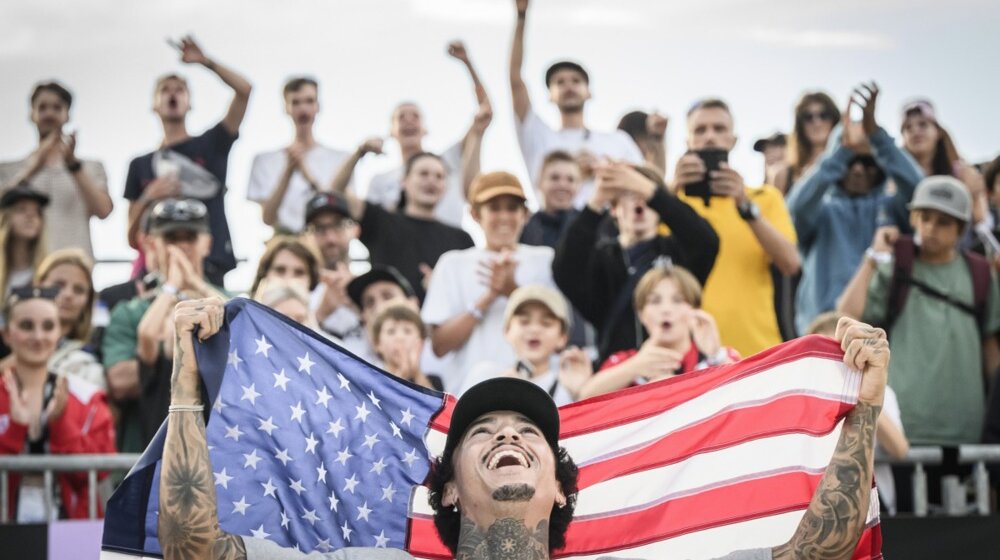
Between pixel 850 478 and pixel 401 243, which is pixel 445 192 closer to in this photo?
pixel 401 243

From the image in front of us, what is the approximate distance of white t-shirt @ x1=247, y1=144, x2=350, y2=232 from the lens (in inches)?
485

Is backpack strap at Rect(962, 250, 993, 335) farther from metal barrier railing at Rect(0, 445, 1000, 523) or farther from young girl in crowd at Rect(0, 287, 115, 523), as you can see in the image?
young girl in crowd at Rect(0, 287, 115, 523)

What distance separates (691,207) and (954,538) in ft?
8.71

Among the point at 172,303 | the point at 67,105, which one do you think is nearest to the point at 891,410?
the point at 172,303

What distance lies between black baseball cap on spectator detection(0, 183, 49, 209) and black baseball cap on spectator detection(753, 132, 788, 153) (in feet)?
18.6

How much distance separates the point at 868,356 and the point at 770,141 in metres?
7.44

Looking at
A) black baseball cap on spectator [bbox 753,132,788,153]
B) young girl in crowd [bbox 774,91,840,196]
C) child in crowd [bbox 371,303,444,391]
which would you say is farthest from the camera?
black baseball cap on spectator [bbox 753,132,788,153]

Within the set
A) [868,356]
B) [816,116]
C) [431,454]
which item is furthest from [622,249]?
[868,356]

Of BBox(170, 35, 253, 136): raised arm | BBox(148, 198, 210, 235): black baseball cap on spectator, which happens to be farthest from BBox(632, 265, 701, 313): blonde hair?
BBox(170, 35, 253, 136): raised arm

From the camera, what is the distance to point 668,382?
22.6 ft

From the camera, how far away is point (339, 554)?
20.0ft

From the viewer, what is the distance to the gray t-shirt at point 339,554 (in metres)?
5.86

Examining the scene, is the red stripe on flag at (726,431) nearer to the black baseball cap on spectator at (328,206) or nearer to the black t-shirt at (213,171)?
the black baseball cap on spectator at (328,206)

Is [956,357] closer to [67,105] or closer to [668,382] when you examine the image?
[668,382]
